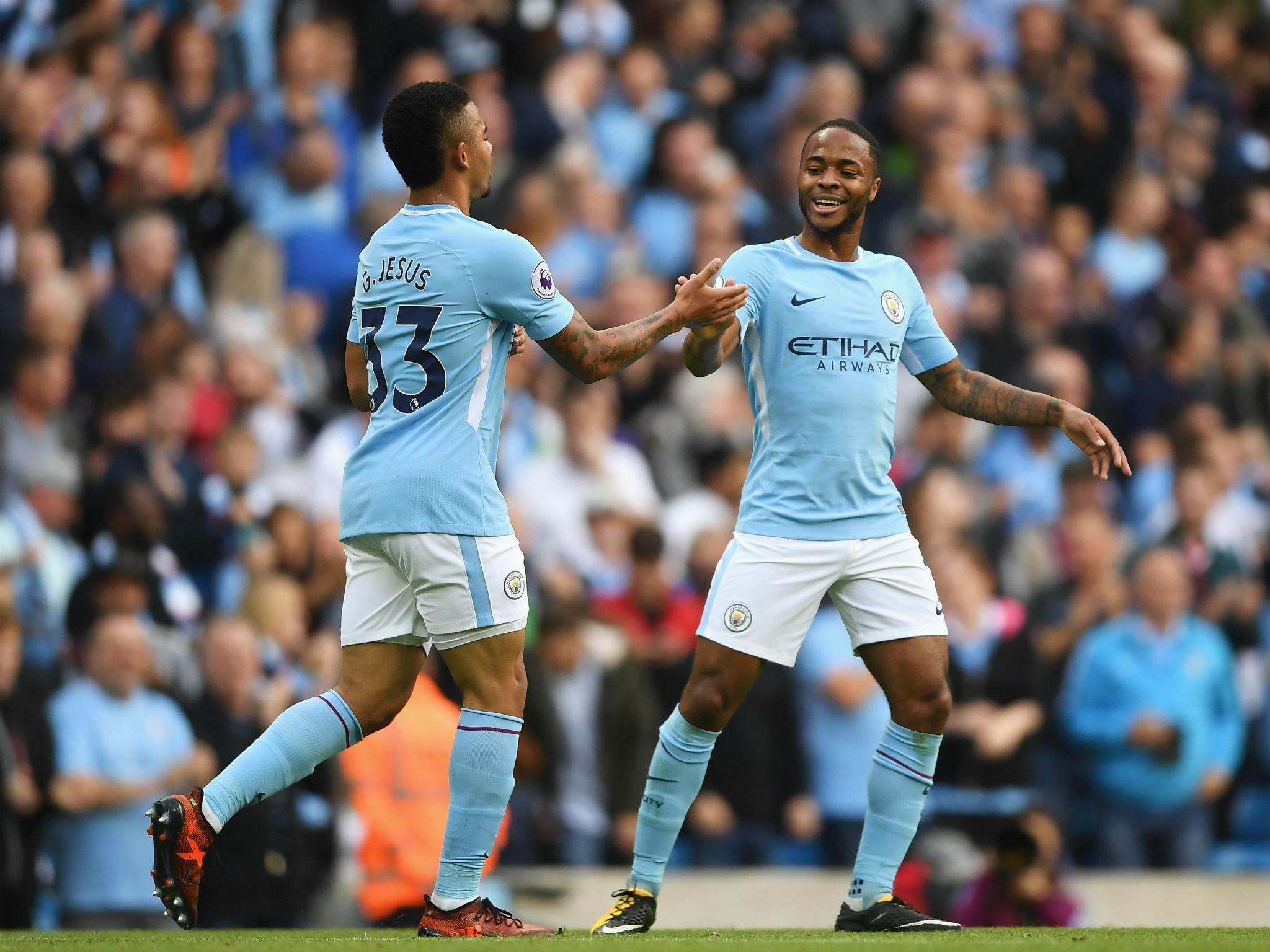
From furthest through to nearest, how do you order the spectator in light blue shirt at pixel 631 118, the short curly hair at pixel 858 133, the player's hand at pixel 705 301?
the spectator in light blue shirt at pixel 631 118, the short curly hair at pixel 858 133, the player's hand at pixel 705 301

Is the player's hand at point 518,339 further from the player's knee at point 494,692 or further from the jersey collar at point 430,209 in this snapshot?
the player's knee at point 494,692

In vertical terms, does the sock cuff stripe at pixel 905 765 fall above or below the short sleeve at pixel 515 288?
below

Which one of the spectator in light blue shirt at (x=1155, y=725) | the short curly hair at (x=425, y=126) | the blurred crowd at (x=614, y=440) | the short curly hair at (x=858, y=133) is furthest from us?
the spectator in light blue shirt at (x=1155, y=725)

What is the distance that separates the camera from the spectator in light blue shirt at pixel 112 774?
8.86 meters

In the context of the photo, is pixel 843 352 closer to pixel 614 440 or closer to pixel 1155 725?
pixel 1155 725

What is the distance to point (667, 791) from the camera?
265 inches

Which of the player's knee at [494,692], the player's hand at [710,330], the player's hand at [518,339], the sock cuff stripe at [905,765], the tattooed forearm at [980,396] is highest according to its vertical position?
the player's hand at [710,330]

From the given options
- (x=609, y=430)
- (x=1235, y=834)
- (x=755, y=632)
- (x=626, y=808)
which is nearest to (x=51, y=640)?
(x=626, y=808)

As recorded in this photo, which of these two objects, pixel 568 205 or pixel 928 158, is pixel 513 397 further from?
pixel 928 158

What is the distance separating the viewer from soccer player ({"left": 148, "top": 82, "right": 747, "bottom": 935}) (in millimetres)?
6055

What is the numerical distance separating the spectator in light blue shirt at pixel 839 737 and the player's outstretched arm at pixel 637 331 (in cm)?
406

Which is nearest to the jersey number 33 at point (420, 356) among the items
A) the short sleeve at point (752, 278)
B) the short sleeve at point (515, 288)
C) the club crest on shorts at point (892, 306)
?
the short sleeve at point (515, 288)

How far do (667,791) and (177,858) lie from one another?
176 centimetres

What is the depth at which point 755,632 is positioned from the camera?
261 inches
